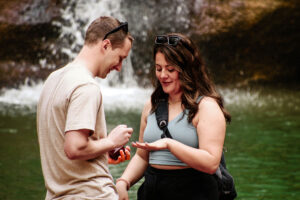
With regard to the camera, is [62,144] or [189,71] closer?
[62,144]

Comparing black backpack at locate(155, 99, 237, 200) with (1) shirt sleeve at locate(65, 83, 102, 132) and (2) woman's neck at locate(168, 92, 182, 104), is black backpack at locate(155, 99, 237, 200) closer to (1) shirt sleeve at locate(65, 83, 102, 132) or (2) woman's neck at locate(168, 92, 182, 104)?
(2) woman's neck at locate(168, 92, 182, 104)

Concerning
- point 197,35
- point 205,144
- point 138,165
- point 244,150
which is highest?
point 197,35

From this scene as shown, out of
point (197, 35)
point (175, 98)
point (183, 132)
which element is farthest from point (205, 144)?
point (197, 35)

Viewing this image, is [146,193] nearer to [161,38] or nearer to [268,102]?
[161,38]

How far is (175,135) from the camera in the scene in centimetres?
308

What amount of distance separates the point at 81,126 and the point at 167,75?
0.83m

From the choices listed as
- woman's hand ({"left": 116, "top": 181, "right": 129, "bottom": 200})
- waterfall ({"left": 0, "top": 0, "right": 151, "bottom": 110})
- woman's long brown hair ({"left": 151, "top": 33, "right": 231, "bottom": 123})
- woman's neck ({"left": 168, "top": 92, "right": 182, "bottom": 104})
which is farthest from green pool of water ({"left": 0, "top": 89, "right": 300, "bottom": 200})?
Answer: woman's long brown hair ({"left": 151, "top": 33, "right": 231, "bottom": 123})

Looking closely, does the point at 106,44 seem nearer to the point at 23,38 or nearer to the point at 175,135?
the point at 175,135

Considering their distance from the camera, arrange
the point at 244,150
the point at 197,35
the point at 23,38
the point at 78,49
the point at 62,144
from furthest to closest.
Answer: the point at 78,49
the point at 197,35
the point at 23,38
the point at 244,150
the point at 62,144

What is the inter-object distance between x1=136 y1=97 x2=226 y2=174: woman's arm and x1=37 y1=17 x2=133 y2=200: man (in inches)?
10.6

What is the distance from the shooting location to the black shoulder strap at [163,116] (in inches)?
122

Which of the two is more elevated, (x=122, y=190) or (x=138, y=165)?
(x=138, y=165)

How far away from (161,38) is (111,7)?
12701 mm

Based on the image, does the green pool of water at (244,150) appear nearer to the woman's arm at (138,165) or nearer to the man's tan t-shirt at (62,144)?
the woman's arm at (138,165)
